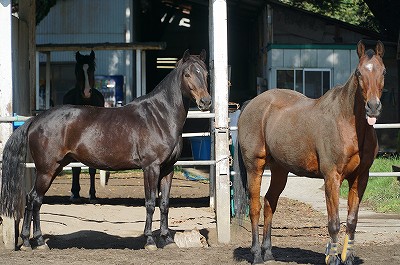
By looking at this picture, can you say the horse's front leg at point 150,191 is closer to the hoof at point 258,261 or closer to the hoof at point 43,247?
the hoof at point 43,247

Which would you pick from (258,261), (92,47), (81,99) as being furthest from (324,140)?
(92,47)

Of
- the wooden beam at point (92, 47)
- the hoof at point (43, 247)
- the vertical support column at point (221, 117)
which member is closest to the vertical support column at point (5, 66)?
the hoof at point (43, 247)

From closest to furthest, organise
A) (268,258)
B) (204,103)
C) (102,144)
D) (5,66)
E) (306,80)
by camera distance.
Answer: (268,258) → (204,103) → (102,144) → (5,66) → (306,80)

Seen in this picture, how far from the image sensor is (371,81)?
6.39m

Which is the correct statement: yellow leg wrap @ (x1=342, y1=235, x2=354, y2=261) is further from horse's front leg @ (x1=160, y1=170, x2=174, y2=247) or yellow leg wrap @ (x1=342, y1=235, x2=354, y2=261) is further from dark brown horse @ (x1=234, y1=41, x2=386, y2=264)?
horse's front leg @ (x1=160, y1=170, x2=174, y2=247)

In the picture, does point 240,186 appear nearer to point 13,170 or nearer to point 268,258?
point 268,258

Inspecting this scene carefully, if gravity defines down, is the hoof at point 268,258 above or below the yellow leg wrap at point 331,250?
below

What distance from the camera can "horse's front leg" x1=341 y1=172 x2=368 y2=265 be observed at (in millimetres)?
6797

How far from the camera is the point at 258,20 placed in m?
24.2

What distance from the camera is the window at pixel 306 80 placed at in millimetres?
20625

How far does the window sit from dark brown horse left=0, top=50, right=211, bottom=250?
12202 mm

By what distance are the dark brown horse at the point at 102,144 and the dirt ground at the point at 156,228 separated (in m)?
0.49

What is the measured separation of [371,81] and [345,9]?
31.8 m

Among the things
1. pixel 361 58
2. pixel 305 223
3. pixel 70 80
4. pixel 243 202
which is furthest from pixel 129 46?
pixel 361 58
